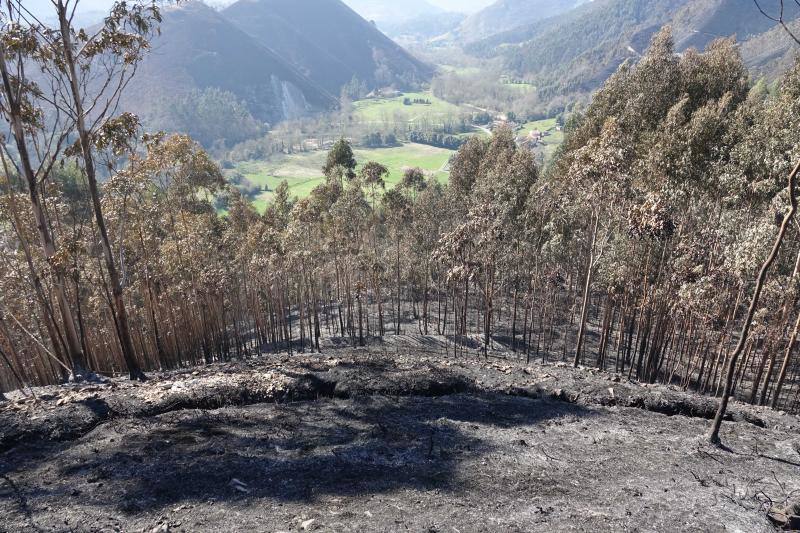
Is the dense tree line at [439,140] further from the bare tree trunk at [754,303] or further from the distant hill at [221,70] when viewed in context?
the bare tree trunk at [754,303]

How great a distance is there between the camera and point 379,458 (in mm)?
7887

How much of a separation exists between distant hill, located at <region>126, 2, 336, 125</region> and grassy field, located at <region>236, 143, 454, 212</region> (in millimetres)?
52338

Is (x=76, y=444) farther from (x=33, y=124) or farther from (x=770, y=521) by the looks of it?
(x=770, y=521)

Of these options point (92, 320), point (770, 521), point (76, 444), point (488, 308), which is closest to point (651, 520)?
point (770, 521)

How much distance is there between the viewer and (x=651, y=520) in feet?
20.9

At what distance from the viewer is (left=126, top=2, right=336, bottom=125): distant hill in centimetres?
15725

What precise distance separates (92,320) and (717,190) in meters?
26.1

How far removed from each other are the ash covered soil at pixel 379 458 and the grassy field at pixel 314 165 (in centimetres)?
8099

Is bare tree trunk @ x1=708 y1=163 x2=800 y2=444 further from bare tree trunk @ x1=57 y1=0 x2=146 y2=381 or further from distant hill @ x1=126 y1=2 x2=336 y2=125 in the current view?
distant hill @ x1=126 y1=2 x2=336 y2=125

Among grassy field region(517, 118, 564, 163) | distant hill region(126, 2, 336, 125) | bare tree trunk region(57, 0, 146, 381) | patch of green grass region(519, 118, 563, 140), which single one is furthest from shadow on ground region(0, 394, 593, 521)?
distant hill region(126, 2, 336, 125)

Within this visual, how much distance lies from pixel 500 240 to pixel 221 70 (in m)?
184

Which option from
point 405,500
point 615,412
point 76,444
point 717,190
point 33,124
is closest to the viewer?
point 405,500

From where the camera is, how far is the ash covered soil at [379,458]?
6.29 metres

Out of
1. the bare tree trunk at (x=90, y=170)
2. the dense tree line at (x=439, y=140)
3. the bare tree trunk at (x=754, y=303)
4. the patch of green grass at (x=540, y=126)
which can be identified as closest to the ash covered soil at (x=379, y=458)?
the bare tree trunk at (x=754, y=303)
